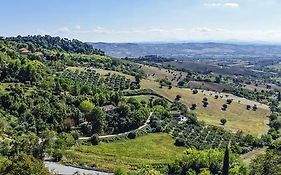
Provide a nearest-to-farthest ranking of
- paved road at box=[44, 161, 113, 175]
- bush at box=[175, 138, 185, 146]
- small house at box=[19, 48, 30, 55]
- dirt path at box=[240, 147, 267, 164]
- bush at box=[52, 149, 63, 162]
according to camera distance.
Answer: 1. paved road at box=[44, 161, 113, 175]
2. bush at box=[52, 149, 63, 162]
3. dirt path at box=[240, 147, 267, 164]
4. bush at box=[175, 138, 185, 146]
5. small house at box=[19, 48, 30, 55]

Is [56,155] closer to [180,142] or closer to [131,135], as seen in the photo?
[131,135]

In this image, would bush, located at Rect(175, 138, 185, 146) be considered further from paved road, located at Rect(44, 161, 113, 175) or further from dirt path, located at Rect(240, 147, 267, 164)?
paved road, located at Rect(44, 161, 113, 175)

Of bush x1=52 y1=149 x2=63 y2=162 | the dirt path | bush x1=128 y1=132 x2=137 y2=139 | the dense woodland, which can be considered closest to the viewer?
the dense woodland

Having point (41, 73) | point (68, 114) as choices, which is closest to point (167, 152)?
point (68, 114)

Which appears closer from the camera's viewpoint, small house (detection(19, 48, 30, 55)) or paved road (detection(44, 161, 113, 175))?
paved road (detection(44, 161, 113, 175))

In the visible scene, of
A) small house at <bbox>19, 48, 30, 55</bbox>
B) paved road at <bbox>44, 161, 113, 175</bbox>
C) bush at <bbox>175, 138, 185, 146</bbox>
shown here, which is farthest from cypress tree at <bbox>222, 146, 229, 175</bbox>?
small house at <bbox>19, 48, 30, 55</bbox>

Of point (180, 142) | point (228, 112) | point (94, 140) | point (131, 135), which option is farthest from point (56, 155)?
point (228, 112)
